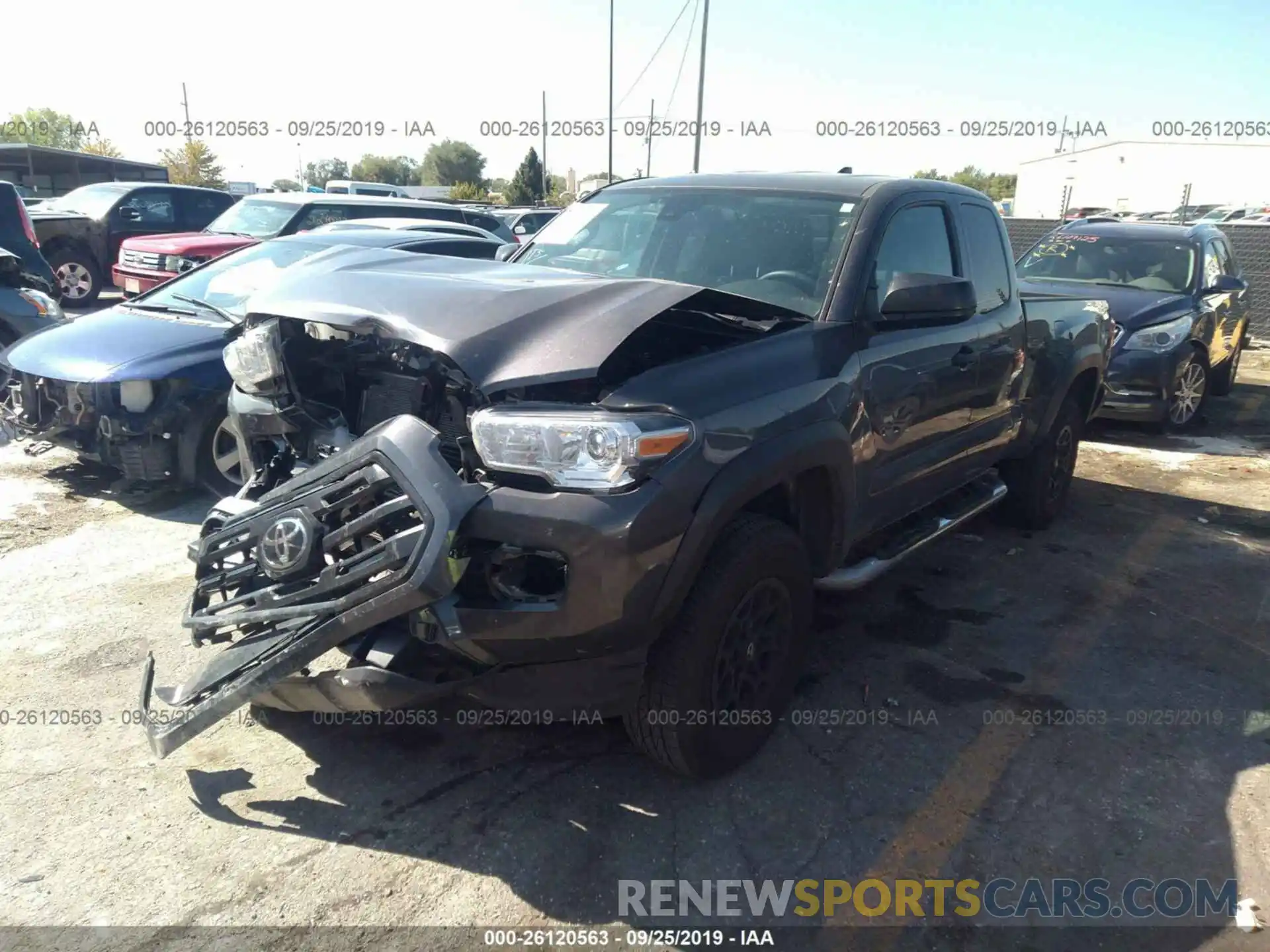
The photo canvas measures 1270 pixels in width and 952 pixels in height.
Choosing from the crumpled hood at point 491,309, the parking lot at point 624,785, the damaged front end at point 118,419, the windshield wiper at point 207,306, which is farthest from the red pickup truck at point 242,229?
the crumpled hood at point 491,309

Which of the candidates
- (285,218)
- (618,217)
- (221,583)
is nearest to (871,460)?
(618,217)

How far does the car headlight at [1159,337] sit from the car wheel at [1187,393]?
0.76 feet

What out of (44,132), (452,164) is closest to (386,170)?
(452,164)

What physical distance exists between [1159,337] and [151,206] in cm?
1388

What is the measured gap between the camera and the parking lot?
8.68 feet

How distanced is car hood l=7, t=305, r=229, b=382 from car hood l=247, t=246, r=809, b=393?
2.41 metres

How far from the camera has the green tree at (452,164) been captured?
75.4 m

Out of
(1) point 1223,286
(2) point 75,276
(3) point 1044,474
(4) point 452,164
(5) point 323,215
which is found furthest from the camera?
(4) point 452,164

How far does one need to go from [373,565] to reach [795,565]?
141cm

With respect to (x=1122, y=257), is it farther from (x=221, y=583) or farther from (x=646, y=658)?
(x=221, y=583)

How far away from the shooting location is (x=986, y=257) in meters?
4.74

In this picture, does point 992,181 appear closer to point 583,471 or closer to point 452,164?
point 452,164

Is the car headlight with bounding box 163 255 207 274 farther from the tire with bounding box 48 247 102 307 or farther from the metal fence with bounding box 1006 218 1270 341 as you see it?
the metal fence with bounding box 1006 218 1270 341

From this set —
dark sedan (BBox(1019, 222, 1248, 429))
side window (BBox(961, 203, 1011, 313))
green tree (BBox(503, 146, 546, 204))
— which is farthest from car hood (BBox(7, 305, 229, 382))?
green tree (BBox(503, 146, 546, 204))
